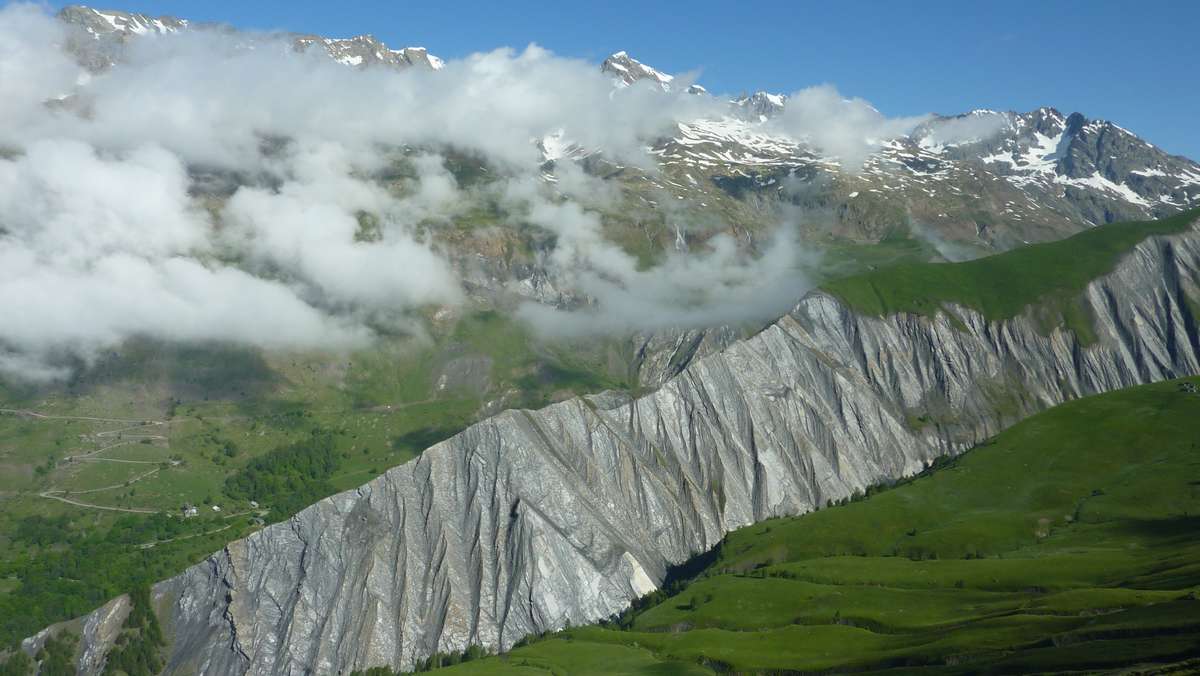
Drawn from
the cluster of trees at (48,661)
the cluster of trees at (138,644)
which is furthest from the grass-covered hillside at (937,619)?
the cluster of trees at (48,661)

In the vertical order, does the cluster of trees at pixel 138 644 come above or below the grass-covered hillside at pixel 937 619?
above

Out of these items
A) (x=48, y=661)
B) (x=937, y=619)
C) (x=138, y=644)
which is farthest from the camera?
(x=138, y=644)

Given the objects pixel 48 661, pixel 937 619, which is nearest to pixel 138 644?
pixel 48 661

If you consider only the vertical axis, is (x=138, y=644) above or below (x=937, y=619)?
above

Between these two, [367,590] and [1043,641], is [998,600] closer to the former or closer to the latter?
[1043,641]

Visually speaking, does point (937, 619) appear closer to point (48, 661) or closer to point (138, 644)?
point (138, 644)

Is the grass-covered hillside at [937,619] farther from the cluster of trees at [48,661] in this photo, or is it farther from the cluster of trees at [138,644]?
the cluster of trees at [48,661]

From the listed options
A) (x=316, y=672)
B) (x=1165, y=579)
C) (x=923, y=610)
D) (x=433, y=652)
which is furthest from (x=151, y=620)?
(x=1165, y=579)

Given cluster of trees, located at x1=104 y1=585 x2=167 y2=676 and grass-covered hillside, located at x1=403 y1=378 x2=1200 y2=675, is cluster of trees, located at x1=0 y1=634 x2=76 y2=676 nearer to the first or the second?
cluster of trees, located at x1=104 y1=585 x2=167 y2=676
